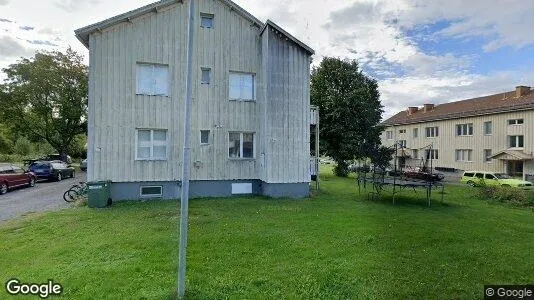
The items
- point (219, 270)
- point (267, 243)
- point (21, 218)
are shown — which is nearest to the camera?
point (219, 270)

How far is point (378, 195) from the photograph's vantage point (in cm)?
1803

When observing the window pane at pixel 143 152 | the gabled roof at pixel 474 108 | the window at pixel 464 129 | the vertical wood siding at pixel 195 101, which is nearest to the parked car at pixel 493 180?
the gabled roof at pixel 474 108

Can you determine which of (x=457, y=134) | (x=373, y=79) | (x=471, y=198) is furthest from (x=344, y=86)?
(x=471, y=198)

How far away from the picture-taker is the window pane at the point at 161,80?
52.4 ft

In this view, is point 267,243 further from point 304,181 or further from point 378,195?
point 378,195

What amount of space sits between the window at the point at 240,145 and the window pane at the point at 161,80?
12.7 feet

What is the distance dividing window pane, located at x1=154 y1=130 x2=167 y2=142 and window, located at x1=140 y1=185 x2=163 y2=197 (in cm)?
230

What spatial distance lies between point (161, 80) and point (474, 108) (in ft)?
128

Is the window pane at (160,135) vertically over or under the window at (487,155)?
over

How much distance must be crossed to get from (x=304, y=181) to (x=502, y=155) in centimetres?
2865

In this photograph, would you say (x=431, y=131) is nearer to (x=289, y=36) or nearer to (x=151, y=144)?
(x=289, y=36)

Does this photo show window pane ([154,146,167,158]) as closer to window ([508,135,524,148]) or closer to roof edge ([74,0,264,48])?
roof edge ([74,0,264,48])

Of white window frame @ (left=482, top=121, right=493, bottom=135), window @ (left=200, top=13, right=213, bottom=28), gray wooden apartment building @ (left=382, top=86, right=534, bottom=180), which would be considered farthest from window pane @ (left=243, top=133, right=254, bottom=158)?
white window frame @ (left=482, top=121, right=493, bottom=135)

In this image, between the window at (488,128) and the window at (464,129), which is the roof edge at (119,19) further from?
the window at (464,129)
